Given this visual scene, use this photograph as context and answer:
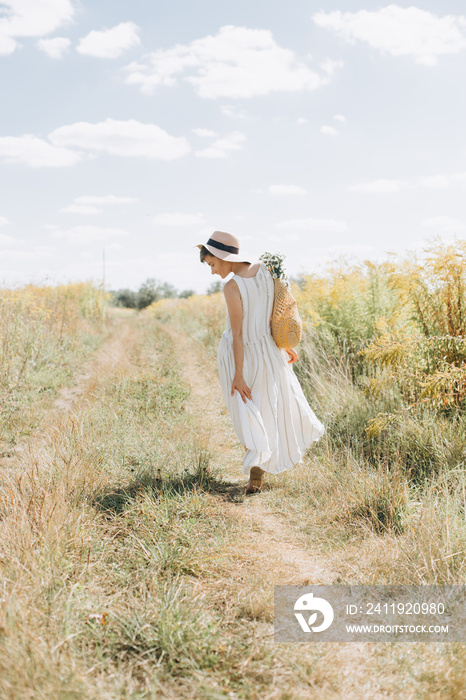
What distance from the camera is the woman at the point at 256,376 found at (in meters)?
3.59

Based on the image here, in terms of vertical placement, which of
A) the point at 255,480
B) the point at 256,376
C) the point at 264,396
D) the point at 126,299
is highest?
the point at 126,299

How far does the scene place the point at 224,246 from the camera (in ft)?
11.7

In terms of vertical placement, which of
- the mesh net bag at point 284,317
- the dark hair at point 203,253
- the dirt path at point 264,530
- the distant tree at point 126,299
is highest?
the distant tree at point 126,299

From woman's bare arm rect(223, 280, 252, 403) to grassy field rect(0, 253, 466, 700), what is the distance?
2.56 ft

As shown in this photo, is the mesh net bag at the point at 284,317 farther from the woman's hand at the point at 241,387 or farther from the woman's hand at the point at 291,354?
the woman's hand at the point at 241,387

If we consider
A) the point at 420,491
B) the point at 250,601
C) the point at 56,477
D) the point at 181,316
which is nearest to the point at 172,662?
the point at 250,601

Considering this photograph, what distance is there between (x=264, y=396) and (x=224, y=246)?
118cm

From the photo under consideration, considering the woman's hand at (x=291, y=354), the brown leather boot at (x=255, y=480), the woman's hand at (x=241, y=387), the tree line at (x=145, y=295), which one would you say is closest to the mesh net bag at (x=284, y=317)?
the woman's hand at (x=291, y=354)

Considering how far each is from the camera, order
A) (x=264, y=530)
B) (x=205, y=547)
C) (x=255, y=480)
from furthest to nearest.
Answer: (x=255, y=480)
(x=264, y=530)
(x=205, y=547)

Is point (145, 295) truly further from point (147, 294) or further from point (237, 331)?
point (237, 331)

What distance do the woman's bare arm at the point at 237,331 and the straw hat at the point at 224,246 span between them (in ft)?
0.59

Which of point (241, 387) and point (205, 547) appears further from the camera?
point (241, 387)

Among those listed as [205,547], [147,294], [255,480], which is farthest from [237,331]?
[147,294]

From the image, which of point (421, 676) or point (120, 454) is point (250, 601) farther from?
point (120, 454)
